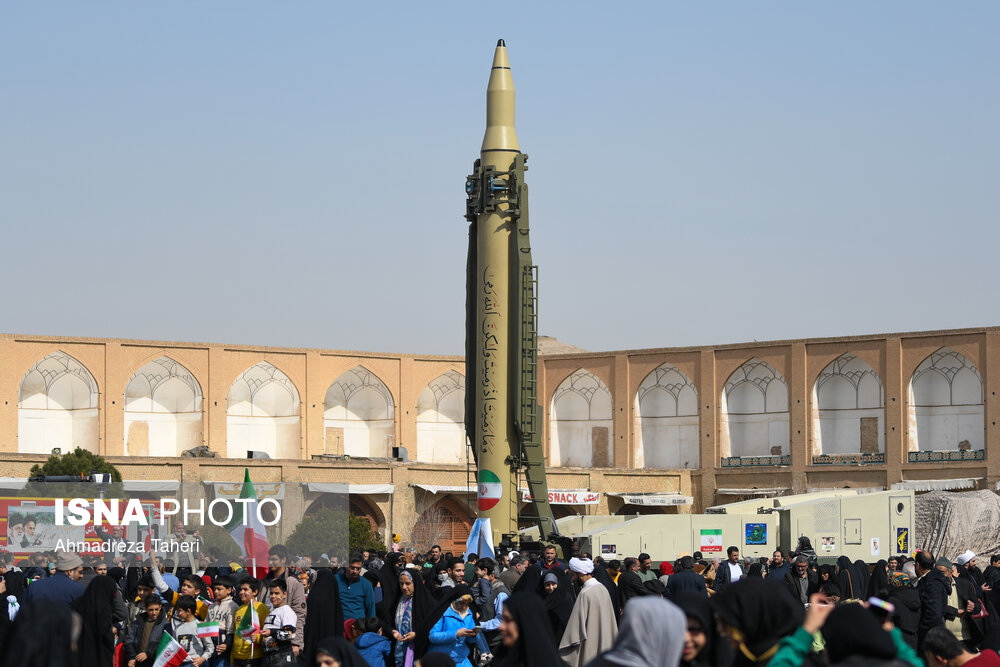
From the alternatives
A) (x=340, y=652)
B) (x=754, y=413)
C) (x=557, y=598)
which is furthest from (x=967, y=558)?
(x=754, y=413)

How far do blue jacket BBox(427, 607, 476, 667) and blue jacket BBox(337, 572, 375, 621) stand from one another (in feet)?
6.02

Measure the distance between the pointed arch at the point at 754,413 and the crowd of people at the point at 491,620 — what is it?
28801 millimetres

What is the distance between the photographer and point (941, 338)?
135ft

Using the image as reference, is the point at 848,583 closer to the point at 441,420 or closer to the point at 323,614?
the point at 323,614

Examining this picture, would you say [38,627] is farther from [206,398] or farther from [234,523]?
[206,398]

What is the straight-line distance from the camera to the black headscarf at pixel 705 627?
5.76 metres

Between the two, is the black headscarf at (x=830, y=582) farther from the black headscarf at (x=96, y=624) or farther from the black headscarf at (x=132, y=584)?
the black headscarf at (x=96, y=624)

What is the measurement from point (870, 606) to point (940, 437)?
125ft

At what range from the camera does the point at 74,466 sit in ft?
120

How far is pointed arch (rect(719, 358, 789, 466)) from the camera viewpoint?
4441 centimetres

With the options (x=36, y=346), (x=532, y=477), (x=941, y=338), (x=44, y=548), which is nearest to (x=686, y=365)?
(x=941, y=338)

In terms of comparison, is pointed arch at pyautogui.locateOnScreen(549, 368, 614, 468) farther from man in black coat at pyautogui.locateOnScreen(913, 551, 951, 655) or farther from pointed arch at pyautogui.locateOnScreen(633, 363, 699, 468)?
man in black coat at pyautogui.locateOnScreen(913, 551, 951, 655)

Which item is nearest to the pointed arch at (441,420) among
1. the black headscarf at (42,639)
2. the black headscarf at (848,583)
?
the black headscarf at (848,583)

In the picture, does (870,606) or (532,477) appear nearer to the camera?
(870,606)
